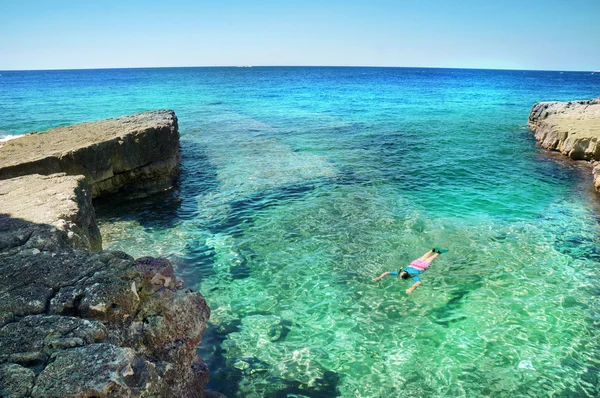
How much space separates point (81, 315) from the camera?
4145 millimetres

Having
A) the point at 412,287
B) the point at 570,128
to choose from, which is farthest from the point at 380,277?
the point at 570,128

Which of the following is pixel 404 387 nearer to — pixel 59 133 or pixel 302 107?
pixel 59 133

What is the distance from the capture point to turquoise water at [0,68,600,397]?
21.3 feet

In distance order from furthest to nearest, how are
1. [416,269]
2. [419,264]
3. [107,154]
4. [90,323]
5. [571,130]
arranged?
1. [571,130]
2. [107,154]
3. [419,264]
4. [416,269]
5. [90,323]

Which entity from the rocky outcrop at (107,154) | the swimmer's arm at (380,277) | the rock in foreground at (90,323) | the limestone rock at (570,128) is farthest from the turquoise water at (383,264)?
the rock in foreground at (90,323)

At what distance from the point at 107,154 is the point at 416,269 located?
35.0ft

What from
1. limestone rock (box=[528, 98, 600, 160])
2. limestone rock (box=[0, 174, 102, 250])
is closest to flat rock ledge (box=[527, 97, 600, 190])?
limestone rock (box=[528, 98, 600, 160])

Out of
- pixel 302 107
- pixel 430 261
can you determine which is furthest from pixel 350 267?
pixel 302 107

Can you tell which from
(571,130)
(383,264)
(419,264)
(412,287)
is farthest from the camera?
(571,130)

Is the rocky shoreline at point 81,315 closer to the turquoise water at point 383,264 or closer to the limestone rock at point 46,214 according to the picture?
the limestone rock at point 46,214

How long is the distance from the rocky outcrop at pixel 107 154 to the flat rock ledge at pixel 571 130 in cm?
1692

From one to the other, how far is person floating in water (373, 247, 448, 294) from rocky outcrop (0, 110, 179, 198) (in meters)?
9.85

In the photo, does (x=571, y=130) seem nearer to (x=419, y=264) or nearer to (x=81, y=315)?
(x=419, y=264)

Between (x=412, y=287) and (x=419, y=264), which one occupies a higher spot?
(x=419, y=264)
